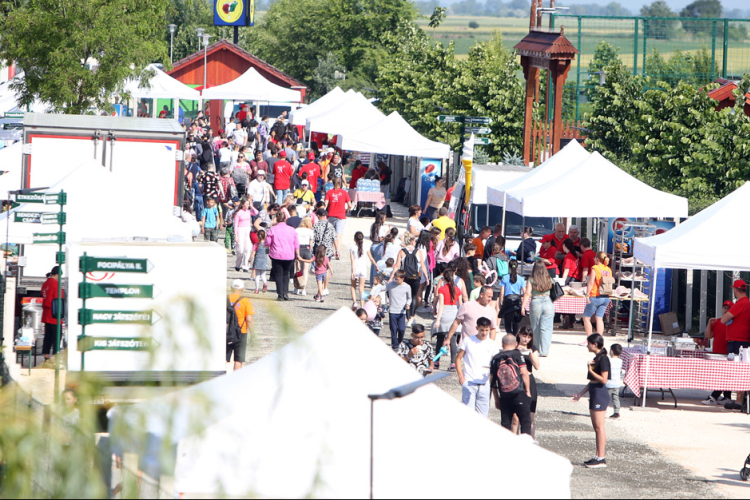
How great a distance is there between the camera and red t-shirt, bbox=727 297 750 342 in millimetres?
13711

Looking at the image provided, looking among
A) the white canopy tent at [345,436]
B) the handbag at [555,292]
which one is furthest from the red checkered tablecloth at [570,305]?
the white canopy tent at [345,436]

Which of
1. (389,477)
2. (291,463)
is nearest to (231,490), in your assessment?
(291,463)

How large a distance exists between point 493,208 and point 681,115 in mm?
5132

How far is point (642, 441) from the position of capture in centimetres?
1184

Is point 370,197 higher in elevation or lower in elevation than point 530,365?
higher

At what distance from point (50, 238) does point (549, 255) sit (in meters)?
9.80

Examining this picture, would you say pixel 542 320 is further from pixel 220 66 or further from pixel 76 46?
pixel 220 66

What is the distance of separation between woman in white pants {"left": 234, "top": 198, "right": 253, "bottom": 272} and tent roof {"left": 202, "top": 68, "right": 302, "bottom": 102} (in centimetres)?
1905

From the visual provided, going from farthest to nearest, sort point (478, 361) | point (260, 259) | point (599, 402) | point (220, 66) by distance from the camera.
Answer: point (220, 66), point (260, 259), point (478, 361), point (599, 402)

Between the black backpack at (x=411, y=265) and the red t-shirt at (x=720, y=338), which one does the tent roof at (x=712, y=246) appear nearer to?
the red t-shirt at (x=720, y=338)

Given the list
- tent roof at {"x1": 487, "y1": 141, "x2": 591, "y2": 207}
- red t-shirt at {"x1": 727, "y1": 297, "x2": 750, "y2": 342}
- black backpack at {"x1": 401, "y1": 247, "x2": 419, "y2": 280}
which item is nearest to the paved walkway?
red t-shirt at {"x1": 727, "y1": 297, "x2": 750, "y2": 342}

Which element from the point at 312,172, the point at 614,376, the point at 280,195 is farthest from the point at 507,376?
the point at 312,172

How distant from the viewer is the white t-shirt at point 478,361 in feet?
35.9

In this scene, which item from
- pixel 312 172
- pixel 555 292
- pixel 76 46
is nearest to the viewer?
pixel 555 292
